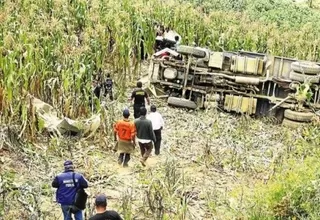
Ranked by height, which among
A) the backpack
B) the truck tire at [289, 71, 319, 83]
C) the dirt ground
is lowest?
the dirt ground

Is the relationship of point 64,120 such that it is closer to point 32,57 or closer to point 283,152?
point 32,57

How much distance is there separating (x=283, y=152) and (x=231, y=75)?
3340 millimetres

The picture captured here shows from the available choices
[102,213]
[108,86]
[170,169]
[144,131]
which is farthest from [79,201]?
[108,86]

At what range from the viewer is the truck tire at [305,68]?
43.2 ft

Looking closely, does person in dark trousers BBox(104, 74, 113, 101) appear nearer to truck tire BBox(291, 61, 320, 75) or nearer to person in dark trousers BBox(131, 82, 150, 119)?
person in dark trousers BBox(131, 82, 150, 119)

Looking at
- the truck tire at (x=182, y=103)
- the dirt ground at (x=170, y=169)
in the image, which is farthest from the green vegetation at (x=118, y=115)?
the truck tire at (x=182, y=103)

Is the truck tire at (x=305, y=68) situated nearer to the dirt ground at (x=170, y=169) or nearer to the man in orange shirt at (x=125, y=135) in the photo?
the dirt ground at (x=170, y=169)

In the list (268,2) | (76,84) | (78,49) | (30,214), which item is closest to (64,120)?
(76,84)

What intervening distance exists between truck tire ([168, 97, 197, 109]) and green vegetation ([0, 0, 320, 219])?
0.31 m

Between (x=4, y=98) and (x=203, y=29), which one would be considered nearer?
(x=4, y=98)

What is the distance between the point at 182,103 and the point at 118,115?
2099mm

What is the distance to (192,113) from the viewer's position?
1371 cm

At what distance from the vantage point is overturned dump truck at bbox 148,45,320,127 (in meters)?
13.3

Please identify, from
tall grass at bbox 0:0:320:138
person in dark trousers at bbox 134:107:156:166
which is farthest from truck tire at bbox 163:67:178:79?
person in dark trousers at bbox 134:107:156:166
